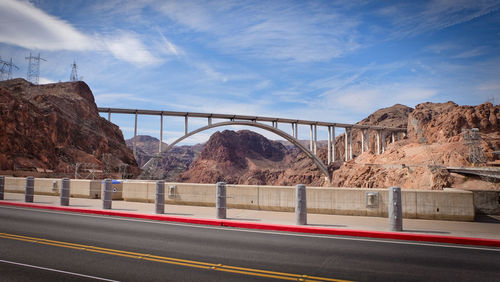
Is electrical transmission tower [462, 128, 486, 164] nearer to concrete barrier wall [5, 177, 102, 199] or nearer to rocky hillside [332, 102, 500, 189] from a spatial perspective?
rocky hillside [332, 102, 500, 189]

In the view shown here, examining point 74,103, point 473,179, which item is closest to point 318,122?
point 473,179

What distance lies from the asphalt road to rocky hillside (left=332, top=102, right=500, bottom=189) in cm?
4084

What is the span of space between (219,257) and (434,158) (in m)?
56.4

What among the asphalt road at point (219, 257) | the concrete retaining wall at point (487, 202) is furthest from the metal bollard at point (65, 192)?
the concrete retaining wall at point (487, 202)

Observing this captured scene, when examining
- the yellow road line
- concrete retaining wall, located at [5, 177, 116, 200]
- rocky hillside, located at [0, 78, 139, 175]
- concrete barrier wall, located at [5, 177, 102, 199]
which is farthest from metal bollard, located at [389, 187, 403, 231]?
rocky hillside, located at [0, 78, 139, 175]

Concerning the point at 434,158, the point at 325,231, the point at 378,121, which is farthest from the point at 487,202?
the point at 378,121

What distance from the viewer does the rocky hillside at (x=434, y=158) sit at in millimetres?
45375

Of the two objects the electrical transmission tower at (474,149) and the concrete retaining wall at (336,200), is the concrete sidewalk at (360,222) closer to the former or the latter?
the concrete retaining wall at (336,200)

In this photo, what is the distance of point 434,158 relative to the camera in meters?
54.1

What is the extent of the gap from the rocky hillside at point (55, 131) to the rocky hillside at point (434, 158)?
43072 mm

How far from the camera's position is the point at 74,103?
212 feet

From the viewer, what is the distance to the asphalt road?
558cm

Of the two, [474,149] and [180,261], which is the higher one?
[474,149]

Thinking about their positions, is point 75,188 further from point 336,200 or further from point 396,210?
point 396,210
